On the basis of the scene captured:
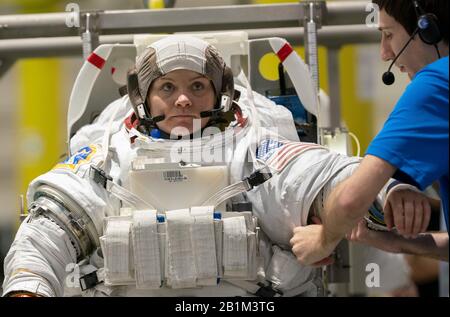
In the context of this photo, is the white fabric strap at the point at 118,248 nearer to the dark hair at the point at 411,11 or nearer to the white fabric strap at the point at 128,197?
the white fabric strap at the point at 128,197

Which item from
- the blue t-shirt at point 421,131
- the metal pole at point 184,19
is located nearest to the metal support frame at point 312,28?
the metal pole at point 184,19

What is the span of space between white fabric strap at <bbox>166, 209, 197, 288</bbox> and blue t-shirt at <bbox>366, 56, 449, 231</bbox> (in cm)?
66

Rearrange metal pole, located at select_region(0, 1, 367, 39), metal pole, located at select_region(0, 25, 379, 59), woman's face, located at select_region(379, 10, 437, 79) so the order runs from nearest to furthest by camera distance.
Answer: woman's face, located at select_region(379, 10, 437, 79) → metal pole, located at select_region(0, 1, 367, 39) → metal pole, located at select_region(0, 25, 379, 59)

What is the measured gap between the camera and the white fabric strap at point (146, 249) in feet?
7.31

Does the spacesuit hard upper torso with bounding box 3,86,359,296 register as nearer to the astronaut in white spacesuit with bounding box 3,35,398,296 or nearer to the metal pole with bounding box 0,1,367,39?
the astronaut in white spacesuit with bounding box 3,35,398,296

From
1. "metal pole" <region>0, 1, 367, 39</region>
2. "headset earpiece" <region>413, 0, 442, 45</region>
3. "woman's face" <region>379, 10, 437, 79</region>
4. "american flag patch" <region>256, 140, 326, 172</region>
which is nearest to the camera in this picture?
"headset earpiece" <region>413, 0, 442, 45</region>

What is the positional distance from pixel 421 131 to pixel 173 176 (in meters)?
0.83

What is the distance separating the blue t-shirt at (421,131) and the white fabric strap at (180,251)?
66 cm

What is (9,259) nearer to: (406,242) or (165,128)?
(165,128)

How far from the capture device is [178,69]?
2.38 meters

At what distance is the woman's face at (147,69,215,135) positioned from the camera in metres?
2.39

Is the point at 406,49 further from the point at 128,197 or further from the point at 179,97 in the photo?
the point at 128,197

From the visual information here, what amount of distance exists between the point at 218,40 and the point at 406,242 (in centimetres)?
90

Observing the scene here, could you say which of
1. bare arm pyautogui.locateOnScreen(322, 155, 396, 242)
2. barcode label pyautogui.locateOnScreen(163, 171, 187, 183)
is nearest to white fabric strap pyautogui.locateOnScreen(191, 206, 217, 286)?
barcode label pyautogui.locateOnScreen(163, 171, 187, 183)
